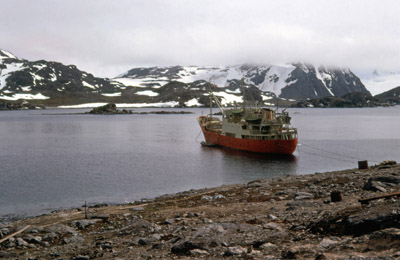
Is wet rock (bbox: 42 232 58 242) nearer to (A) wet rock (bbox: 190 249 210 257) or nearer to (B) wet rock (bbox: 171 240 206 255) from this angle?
(B) wet rock (bbox: 171 240 206 255)

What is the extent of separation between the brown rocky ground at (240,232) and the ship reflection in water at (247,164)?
22835 millimetres

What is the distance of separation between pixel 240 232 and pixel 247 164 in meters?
41.6

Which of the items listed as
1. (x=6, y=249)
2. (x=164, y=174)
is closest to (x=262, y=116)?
(x=164, y=174)

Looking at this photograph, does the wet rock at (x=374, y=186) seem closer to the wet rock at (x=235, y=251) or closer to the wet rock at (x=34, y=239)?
the wet rock at (x=235, y=251)

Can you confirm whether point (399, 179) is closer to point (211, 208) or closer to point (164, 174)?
point (211, 208)

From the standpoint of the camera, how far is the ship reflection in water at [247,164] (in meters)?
47.0

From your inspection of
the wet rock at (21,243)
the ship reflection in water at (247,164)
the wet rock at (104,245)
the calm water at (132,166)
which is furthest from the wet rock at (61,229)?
the ship reflection in water at (247,164)

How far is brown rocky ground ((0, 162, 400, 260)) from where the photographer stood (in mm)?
11375

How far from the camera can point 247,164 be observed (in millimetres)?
55656

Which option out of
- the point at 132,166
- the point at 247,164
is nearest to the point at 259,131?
the point at 247,164

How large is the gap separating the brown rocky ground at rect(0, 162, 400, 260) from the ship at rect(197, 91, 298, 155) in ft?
129

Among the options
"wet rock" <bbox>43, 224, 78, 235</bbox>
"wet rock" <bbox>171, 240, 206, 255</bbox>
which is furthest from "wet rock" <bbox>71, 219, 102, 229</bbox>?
"wet rock" <bbox>171, 240, 206, 255</bbox>

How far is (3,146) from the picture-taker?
76.9 metres

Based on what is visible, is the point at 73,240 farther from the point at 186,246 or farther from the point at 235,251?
the point at 235,251
